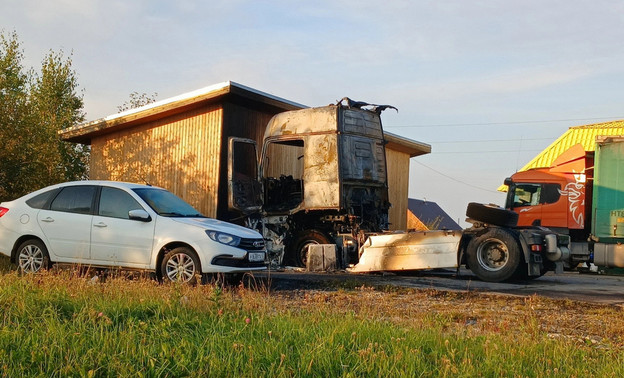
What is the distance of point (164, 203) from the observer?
37.4 ft

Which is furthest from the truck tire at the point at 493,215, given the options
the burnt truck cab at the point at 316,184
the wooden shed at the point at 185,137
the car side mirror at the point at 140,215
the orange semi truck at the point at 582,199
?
the wooden shed at the point at 185,137

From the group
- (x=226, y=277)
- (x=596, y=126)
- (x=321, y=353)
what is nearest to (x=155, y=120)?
(x=226, y=277)

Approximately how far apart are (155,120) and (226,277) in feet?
33.0

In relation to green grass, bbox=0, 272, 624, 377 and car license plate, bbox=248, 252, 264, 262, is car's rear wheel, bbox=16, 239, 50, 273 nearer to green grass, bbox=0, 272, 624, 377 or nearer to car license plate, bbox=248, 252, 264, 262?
car license plate, bbox=248, 252, 264, 262

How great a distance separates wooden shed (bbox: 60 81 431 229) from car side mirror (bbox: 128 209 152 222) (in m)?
7.67

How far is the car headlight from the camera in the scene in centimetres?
1039

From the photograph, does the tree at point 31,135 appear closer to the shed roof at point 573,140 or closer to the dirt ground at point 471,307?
the dirt ground at point 471,307

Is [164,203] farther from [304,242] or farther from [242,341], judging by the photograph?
[242,341]

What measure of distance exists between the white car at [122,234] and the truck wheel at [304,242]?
4.14 meters

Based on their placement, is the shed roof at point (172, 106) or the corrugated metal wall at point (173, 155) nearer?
the shed roof at point (172, 106)

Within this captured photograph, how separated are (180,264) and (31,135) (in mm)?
14390

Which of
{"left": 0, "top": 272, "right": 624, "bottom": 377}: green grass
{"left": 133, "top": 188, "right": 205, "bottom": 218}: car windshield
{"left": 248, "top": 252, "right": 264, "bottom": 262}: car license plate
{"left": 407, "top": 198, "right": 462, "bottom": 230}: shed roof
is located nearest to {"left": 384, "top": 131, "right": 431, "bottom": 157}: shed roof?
{"left": 133, "top": 188, "right": 205, "bottom": 218}: car windshield

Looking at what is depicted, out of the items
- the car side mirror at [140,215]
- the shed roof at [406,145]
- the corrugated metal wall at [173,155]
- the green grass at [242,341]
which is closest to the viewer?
the green grass at [242,341]

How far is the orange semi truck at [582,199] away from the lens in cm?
1859
